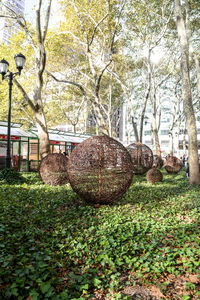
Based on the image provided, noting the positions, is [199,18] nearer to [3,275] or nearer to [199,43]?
[199,43]

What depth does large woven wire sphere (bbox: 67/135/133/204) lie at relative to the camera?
249 inches

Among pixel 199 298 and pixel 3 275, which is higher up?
pixel 3 275

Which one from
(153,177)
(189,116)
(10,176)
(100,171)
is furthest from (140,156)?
(100,171)

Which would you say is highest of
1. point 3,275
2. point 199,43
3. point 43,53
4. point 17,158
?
point 199,43

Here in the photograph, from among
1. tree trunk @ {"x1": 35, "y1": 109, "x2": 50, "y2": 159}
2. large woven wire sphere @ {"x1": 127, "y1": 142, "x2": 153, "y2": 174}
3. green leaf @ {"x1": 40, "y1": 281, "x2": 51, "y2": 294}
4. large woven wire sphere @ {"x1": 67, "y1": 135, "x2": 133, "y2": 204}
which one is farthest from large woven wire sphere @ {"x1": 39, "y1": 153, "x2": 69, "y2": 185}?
green leaf @ {"x1": 40, "y1": 281, "x2": 51, "y2": 294}

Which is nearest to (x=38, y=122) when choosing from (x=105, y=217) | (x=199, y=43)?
(x=105, y=217)

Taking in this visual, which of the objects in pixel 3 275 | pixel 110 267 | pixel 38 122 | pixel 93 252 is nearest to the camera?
pixel 3 275

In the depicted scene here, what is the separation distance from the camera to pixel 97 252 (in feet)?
12.1

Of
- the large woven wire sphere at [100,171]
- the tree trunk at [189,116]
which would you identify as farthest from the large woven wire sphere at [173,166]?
Answer: the large woven wire sphere at [100,171]

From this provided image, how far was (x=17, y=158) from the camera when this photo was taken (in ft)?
55.6

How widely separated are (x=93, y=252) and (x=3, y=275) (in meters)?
1.40

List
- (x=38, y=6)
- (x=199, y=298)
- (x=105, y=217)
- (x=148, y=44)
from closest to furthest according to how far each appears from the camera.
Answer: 1. (x=199, y=298)
2. (x=105, y=217)
3. (x=38, y=6)
4. (x=148, y=44)

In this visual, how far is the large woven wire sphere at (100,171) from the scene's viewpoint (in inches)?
249

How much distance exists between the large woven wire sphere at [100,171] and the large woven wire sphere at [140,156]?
308 inches
